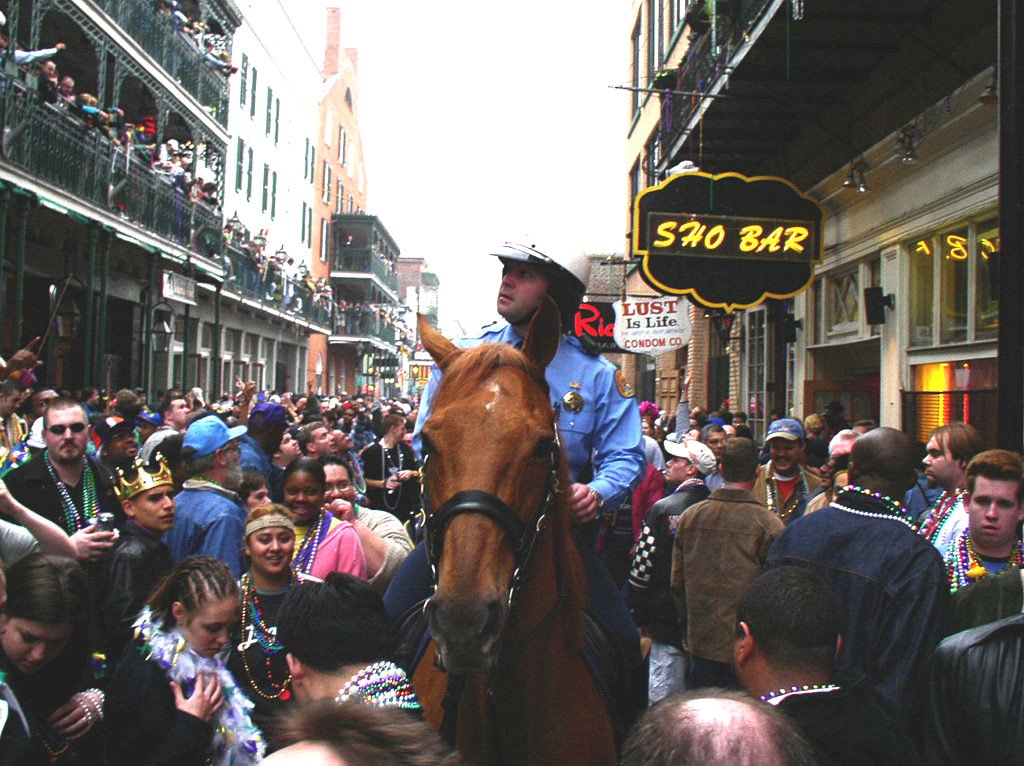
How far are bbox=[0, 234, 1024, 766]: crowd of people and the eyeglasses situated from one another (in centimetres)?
1

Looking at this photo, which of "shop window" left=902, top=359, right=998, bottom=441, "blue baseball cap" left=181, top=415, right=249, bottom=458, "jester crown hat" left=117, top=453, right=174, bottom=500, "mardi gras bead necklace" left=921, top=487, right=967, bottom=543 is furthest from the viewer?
"shop window" left=902, top=359, right=998, bottom=441

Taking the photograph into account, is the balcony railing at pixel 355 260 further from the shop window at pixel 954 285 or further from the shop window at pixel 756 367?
the shop window at pixel 954 285

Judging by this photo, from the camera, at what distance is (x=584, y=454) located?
3.99 meters

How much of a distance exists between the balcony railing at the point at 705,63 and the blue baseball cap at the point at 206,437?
794cm

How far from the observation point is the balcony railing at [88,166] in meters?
13.2

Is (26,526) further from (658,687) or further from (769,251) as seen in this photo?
(769,251)

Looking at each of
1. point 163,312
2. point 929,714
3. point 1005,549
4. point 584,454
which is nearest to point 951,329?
point 1005,549

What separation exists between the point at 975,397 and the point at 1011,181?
488 centimetres

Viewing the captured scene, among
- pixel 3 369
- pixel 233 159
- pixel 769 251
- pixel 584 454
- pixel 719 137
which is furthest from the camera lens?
pixel 233 159

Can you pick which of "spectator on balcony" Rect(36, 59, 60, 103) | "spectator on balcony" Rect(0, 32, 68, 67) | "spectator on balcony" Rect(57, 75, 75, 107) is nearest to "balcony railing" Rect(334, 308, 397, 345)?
"spectator on balcony" Rect(57, 75, 75, 107)

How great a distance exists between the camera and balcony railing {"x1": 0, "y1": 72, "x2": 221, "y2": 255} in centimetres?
1320

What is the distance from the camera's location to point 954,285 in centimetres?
1088

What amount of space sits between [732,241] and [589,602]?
7.46 m

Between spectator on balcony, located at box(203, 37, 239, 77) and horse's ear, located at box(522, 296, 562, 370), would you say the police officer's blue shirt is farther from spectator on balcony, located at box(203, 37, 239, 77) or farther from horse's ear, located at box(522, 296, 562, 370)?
spectator on balcony, located at box(203, 37, 239, 77)
